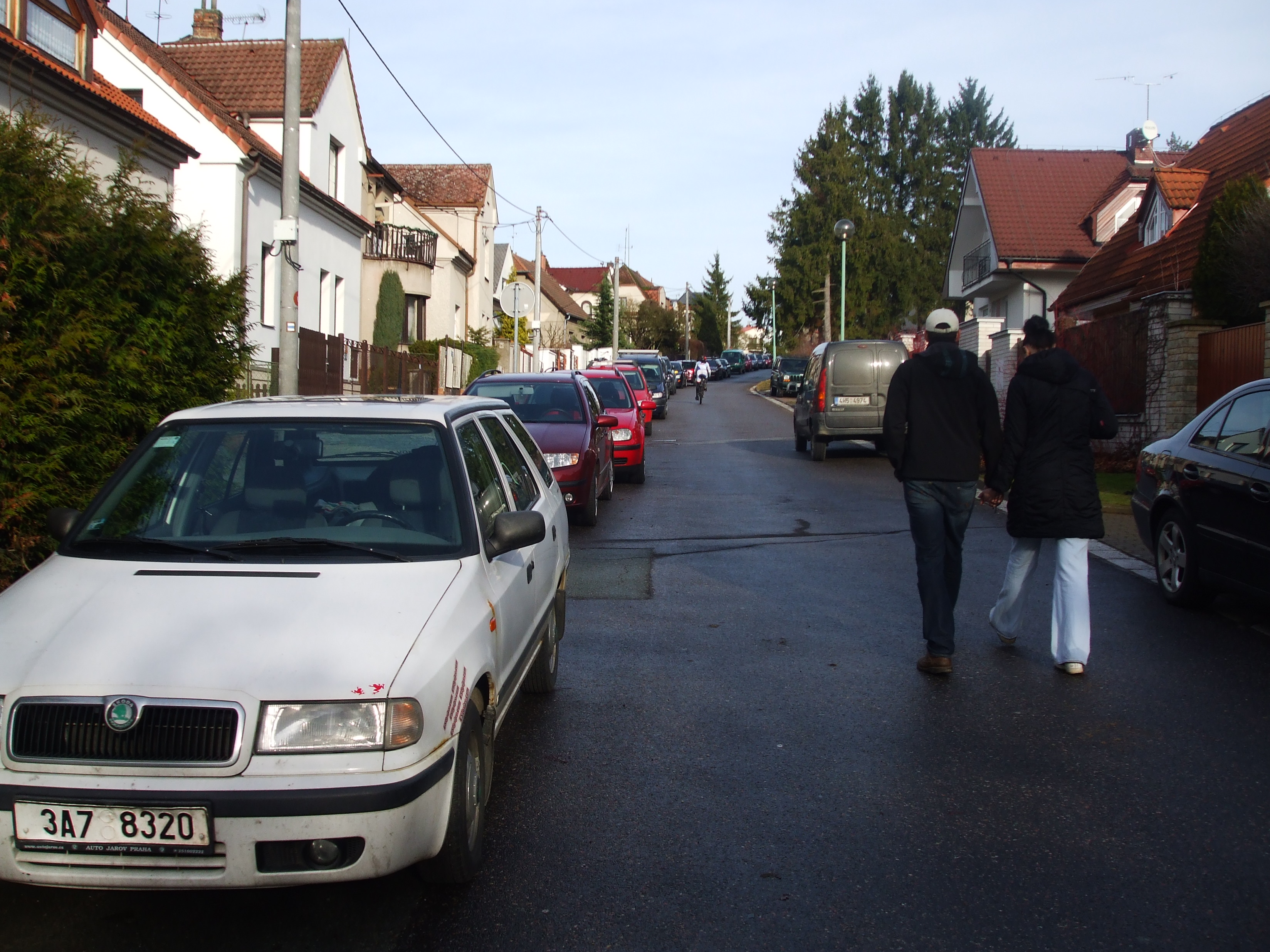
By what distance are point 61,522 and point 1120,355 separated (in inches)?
692

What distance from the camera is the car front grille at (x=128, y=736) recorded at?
3223 millimetres

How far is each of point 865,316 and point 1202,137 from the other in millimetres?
37643

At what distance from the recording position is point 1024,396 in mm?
6637

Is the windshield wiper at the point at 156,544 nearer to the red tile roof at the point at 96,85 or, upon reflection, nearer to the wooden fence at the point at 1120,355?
the red tile roof at the point at 96,85

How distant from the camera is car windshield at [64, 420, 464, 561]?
4.22 meters

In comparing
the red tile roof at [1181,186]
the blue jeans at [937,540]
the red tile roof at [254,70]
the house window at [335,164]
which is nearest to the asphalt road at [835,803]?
the blue jeans at [937,540]

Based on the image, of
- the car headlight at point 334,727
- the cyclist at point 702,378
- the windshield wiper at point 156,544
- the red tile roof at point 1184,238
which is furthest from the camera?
the cyclist at point 702,378

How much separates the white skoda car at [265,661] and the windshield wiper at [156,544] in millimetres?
11

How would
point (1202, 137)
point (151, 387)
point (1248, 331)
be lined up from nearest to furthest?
point (151, 387) < point (1248, 331) < point (1202, 137)

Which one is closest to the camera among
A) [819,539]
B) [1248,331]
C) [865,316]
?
[819,539]

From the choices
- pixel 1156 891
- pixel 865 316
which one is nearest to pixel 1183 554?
pixel 1156 891

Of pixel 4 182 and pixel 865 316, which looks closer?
pixel 4 182

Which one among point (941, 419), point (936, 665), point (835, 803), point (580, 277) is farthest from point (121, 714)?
point (580, 277)

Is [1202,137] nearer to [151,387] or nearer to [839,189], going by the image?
[151,387]
